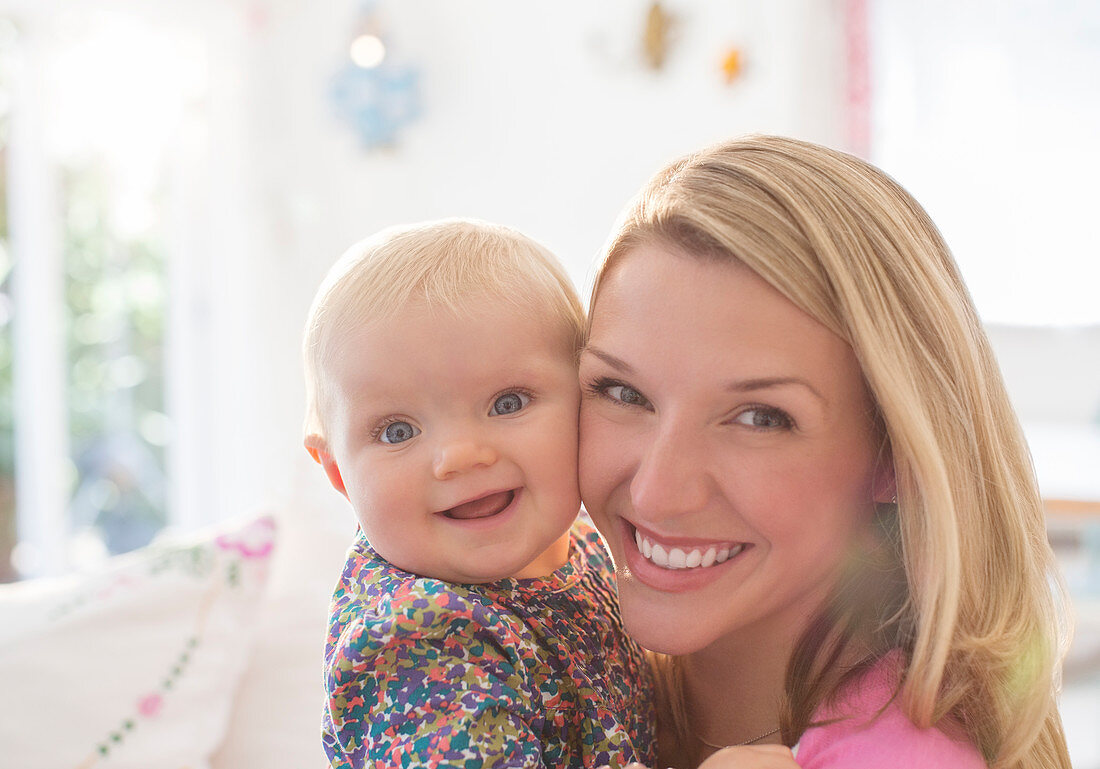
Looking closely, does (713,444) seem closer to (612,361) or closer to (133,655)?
(612,361)

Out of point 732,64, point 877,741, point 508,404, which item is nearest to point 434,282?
point 508,404

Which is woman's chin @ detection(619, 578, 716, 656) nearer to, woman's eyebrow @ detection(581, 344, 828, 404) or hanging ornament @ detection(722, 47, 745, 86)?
woman's eyebrow @ detection(581, 344, 828, 404)

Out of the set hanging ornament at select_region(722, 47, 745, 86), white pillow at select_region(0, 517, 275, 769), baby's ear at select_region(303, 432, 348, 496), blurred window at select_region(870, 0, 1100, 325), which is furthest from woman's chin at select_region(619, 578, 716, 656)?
blurred window at select_region(870, 0, 1100, 325)

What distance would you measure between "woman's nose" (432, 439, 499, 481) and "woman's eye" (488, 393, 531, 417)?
0.05m

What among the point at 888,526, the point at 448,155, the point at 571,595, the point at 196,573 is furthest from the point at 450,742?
the point at 448,155

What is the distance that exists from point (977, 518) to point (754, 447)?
224 millimetres

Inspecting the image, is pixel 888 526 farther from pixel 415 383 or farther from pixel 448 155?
pixel 448 155

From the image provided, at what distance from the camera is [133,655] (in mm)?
1671

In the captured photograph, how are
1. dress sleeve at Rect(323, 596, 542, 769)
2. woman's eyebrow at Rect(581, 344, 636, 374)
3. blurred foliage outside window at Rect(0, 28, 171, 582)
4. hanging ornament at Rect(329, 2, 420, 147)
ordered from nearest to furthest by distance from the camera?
1. dress sleeve at Rect(323, 596, 542, 769)
2. woman's eyebrow at Rect(581, 344, 636, 374)
3. blurred foliage outside window at Rect(0, 28, 171, 582)
4. hanging ornament at Rect(329, 2, 420, 147)

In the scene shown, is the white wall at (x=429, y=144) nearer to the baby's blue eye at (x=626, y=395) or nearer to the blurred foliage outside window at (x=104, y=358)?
the blurred foliage outside window at (x=104, y=358)

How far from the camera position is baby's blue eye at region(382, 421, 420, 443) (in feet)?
3.64

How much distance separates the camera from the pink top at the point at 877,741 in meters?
1.01

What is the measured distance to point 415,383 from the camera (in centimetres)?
108

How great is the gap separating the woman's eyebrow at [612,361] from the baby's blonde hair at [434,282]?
0.22 feet
